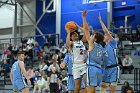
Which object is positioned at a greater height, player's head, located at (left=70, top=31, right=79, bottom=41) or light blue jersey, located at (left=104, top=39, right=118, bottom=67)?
player's head, located at (left=70, top=31, right=79, bottom=41)

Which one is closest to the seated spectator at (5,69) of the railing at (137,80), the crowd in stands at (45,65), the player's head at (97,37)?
the crowd in stands at (45,65)

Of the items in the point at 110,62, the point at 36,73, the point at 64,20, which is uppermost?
the point at 64,20

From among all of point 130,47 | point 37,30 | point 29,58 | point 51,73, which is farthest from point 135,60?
point 37,30

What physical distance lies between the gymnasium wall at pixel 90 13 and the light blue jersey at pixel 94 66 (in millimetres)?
14639

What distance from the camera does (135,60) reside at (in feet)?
60.5

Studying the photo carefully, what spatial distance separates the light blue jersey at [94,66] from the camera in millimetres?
8367

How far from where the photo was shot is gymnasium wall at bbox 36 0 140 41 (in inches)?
909

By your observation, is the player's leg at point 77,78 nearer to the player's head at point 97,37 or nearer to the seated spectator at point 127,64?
the player's head at point 97,37

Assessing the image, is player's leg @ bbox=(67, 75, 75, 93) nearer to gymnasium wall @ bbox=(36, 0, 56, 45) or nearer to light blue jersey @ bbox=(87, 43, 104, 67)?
light blue jersey @ bbox=(87, 43, 104, 67)

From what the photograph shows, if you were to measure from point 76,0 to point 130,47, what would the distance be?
715 centimetres

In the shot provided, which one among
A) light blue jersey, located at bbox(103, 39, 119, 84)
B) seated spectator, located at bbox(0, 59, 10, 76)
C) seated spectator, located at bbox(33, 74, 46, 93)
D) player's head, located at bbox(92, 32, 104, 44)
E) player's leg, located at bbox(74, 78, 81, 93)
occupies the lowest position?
seated spectator, located at bbox(33, 74, 46, 93)

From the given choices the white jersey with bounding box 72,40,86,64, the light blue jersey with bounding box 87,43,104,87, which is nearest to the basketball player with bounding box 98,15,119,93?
the white jersey with bounding box 72,40,86,64

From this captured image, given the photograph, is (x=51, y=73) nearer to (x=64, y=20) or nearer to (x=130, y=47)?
(x=130, y=47)

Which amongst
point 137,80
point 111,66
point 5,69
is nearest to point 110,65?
point 111,66
